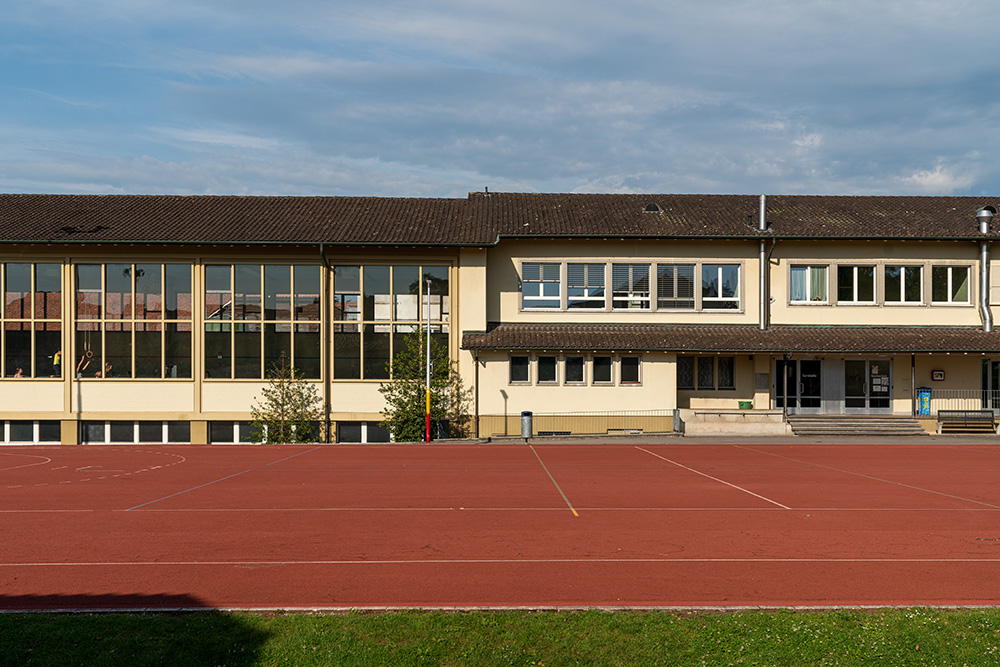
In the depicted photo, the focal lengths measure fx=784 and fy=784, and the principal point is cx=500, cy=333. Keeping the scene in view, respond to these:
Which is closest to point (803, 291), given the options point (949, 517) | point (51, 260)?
point (949, 517)

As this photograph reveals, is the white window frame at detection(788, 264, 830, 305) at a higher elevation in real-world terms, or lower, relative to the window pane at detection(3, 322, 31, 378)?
higher

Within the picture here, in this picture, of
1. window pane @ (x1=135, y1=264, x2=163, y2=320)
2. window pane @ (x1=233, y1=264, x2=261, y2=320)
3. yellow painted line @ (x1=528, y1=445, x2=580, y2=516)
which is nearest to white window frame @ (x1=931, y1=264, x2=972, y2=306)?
yellow painted line @ (x1=528, y1=445, x2=580, y2=516)

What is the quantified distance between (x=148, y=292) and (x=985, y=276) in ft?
114

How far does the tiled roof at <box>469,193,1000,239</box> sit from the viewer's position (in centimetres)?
3306

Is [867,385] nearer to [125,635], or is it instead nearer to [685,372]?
[685,372]

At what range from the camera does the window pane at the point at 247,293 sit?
3216 centimetres

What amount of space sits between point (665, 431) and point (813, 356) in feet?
24.8

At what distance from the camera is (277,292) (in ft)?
106

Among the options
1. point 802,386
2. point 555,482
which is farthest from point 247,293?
point 802,386

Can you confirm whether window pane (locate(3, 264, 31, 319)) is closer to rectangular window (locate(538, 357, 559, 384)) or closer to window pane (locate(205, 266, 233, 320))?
window pane (locate(205, 266, 233, 320))

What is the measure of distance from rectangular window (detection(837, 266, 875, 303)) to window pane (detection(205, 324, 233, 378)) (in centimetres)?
2579

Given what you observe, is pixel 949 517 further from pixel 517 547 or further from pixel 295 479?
pixel 295 479

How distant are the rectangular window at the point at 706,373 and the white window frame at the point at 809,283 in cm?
436

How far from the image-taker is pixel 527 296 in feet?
110
